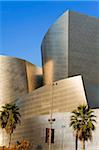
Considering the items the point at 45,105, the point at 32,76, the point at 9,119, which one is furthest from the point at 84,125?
the point at 32,76

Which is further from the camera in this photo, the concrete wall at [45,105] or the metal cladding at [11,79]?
the metal cladding at [11,79]

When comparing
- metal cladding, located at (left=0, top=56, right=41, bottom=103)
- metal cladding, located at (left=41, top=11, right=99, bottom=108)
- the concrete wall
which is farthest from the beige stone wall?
the concrete wall

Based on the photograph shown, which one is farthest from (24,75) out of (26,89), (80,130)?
(80,130)

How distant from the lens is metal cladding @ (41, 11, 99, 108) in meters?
83.7

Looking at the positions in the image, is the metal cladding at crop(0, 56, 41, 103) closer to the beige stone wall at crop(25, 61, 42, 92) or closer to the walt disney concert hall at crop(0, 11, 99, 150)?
the walt disney concert hall at crop(0, 11, 99, 150)

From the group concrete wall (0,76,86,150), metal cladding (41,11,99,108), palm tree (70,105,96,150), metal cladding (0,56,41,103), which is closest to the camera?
palm tree (70,105,96,150)

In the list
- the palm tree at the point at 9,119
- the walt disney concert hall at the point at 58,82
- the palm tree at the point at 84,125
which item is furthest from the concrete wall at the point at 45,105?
the palm tree at the point at 84,125

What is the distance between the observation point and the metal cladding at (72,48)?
275ft

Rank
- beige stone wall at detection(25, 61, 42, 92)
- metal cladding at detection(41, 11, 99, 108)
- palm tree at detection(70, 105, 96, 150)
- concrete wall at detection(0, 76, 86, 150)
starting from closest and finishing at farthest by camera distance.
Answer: palm tree at detection(70, 105, 96, 150) < concrete wall at detection(0, 76, 86, 150) < metal cladding at detection(41, 11, 99, 108) < beige stone wall at detection(25, 61, 42, 92)

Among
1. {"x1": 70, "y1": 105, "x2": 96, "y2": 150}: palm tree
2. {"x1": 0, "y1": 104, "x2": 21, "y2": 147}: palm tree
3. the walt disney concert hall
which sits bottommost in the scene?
{"x1": 70, "y1": 105, "x2": 96, "y2": 150}: palm tree

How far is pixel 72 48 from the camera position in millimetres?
84375

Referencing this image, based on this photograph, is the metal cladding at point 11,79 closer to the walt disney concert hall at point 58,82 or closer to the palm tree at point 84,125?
the walt disney concert hall at point 58,82

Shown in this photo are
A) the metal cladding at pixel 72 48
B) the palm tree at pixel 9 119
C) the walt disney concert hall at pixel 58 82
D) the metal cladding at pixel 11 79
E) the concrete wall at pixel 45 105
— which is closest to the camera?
the palm tree at pixel 9 119

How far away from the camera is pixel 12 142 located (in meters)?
77.8
